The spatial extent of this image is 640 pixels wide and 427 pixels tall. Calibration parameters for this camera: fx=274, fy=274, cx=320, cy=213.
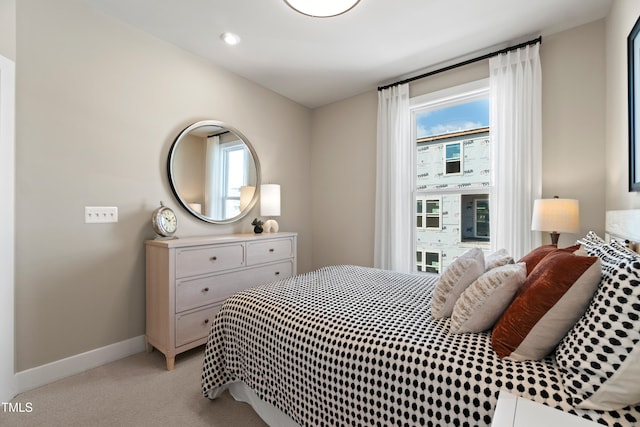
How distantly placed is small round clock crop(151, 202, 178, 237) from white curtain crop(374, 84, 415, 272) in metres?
2.21

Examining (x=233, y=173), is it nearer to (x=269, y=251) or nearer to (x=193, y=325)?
(x=269, y=251)

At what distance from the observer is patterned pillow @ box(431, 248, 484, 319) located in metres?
1.35

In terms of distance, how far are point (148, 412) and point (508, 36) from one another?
13.0 feet

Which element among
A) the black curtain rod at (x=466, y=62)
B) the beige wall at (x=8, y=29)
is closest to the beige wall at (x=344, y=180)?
the black curtain rod at (x=466, y=62)

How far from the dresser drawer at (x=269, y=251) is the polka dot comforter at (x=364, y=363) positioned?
876mm

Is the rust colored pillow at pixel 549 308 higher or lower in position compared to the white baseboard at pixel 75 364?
higher

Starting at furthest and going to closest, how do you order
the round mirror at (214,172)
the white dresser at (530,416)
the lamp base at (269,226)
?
1. the lamp base at (269,226)
2. the round mirror at (214,172)
3. the white dresser at (530,416)

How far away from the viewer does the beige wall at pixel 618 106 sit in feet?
5.67

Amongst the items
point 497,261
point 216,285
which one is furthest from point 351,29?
point 216,285

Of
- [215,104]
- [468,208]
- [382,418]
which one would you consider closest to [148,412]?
[382,418]

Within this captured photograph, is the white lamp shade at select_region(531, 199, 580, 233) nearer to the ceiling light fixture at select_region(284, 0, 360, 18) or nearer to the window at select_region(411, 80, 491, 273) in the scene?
the window at select_region(411, 80, 491, 273)

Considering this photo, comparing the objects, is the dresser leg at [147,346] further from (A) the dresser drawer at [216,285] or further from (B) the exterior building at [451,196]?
(B) the exterior building at [451,196]

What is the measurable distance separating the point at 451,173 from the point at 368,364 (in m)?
2.64

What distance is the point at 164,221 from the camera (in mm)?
2352
